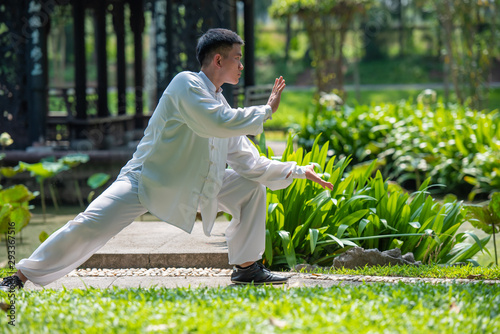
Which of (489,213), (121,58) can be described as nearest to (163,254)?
(489,213)

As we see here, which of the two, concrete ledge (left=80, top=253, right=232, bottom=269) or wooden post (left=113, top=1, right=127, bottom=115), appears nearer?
concrete ledge (left=80, top=253, right=232, bottom=269)

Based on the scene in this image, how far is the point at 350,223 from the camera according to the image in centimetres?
496

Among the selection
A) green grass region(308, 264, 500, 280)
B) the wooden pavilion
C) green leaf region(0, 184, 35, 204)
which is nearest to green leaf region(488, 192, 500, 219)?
green grass region(308, 264, 500, 280)

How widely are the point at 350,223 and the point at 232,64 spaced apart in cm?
154

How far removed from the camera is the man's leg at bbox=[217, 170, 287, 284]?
404 centimetres

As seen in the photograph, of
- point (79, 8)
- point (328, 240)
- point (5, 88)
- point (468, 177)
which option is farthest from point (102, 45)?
point (328, 240)

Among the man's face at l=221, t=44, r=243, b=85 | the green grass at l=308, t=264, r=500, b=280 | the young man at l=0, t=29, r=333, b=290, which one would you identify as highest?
the man's face at l=221, t=44, r=243, b=85

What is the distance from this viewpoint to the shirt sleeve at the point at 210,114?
3744 mm

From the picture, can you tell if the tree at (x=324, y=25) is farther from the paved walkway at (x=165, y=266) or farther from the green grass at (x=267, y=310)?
the green grass at (x=267, y=310)

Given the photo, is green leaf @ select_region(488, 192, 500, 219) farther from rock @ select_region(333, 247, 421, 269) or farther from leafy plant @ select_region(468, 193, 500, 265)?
rock @ select_region(333, 247, 421, 269)

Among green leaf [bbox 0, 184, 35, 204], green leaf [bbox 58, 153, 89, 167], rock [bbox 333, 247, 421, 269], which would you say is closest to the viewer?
rock [bbox 333, 247, 421, 269]

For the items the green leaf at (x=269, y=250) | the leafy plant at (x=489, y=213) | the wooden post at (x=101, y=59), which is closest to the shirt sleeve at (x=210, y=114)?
the green leaf at (x=269, y=250)

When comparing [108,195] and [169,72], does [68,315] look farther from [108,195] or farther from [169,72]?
[169,72]

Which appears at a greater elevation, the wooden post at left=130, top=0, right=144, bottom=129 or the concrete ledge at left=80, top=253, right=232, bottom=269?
the wooden post at left=130, top=0, right=144, bottom=129
